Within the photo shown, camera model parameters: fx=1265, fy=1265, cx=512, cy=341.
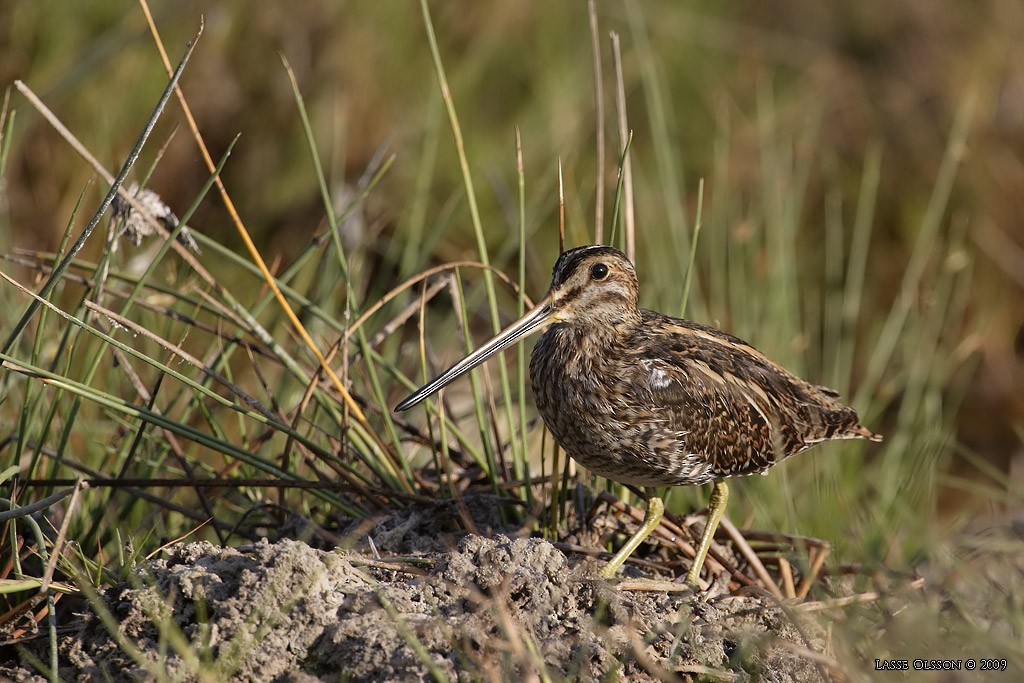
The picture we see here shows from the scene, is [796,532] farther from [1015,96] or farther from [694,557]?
[1015,96]

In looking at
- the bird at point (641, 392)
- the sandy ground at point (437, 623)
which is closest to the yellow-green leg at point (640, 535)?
the bird at point (641, 392)

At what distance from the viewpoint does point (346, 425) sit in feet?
12.1

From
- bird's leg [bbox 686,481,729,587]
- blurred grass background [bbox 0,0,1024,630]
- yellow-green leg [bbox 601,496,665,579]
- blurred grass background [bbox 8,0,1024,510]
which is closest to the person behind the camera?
yellow-green leg [bbox 601,496,665,579]

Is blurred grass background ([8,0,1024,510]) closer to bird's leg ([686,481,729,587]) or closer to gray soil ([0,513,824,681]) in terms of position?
bird's leg ([686,481,729,587])

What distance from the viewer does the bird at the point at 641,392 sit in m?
3.52

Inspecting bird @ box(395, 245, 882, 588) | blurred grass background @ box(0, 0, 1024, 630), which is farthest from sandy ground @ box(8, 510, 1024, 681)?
blurred grass background @ box(0, 0, 1024, 630)

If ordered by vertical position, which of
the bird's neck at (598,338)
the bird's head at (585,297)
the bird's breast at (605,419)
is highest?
the bird's head at (585,297)

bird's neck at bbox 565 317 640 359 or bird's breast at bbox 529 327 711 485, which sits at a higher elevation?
bird's neck at bbox 565 317 640 359

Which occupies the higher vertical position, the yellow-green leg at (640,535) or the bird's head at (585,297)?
the bird's head at (585,297)

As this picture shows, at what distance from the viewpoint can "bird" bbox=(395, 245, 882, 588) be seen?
3.52 meters

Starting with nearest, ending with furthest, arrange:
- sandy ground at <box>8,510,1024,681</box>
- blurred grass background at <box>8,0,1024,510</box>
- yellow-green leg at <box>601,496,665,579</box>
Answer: sandy ground at <box>8,510,1024,681</box>, yellow-green leg at <box>601,496,665,579</box>, blurred grass background at <box>8,0,1024,510</box>

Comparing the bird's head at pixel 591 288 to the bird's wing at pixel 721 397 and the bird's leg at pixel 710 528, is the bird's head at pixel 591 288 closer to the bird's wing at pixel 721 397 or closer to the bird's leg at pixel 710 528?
the bird's wing at pixel 721 397

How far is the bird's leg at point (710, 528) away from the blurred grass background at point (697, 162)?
54 cm

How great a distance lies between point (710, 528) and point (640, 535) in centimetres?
25
